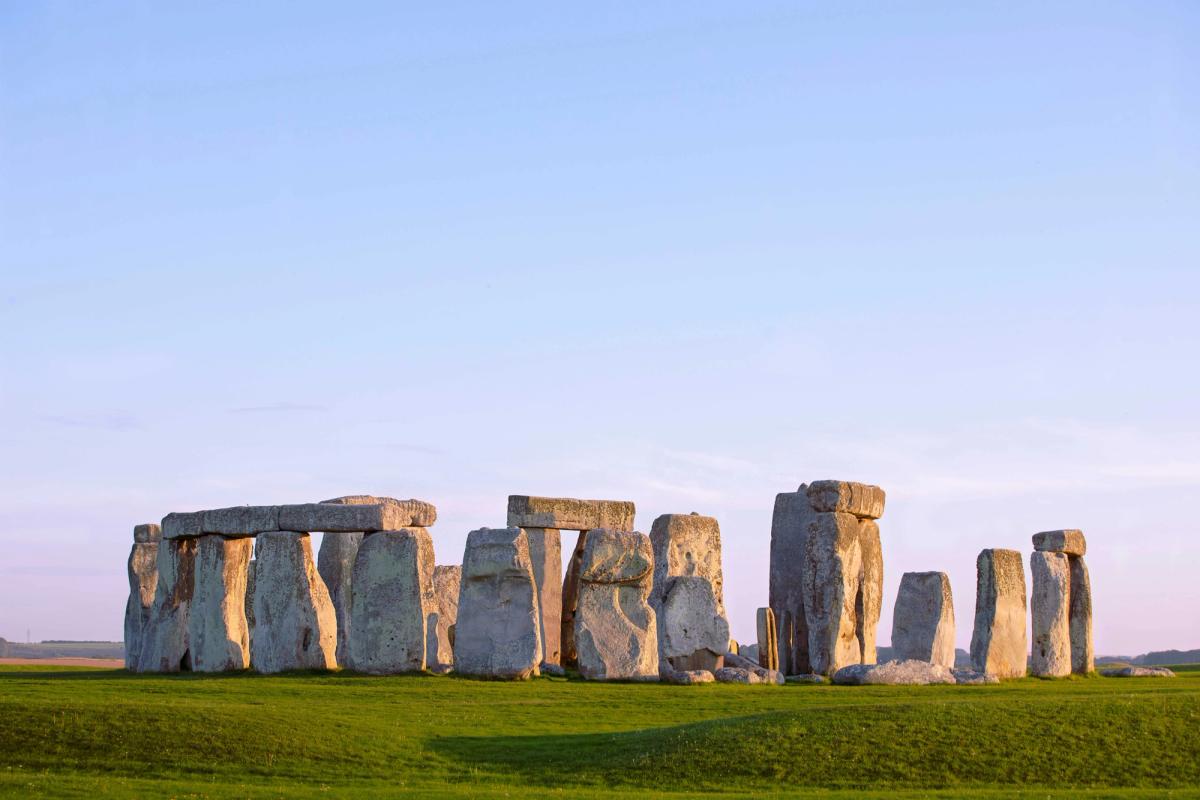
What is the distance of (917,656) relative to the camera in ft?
105

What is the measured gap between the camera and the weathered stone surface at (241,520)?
97.6 ft

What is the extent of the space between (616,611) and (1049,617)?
986 centimetres

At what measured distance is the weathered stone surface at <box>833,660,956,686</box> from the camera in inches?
1110

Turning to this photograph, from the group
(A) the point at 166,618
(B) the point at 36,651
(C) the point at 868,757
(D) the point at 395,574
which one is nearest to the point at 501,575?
(D) the point at 395,574

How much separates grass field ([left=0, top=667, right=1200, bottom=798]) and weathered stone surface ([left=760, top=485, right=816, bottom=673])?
1005cm

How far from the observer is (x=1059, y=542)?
3438 centimetres

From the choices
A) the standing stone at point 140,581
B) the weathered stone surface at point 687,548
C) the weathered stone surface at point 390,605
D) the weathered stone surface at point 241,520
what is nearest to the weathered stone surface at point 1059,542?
the weathered stone surface at point 687,548

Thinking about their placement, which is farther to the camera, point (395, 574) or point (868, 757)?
point (395, 574)

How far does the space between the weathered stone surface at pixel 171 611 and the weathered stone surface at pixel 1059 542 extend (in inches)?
660

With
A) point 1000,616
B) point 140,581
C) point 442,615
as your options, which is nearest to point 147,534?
point 140,581

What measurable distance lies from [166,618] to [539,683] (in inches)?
321

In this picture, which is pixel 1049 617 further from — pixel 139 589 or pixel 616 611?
pixel 139 589

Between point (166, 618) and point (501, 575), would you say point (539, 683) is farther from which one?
point (166, 618)

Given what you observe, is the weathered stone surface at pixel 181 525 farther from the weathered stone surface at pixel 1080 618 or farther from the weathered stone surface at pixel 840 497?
the weathered stone surface at pixel 1080 618
